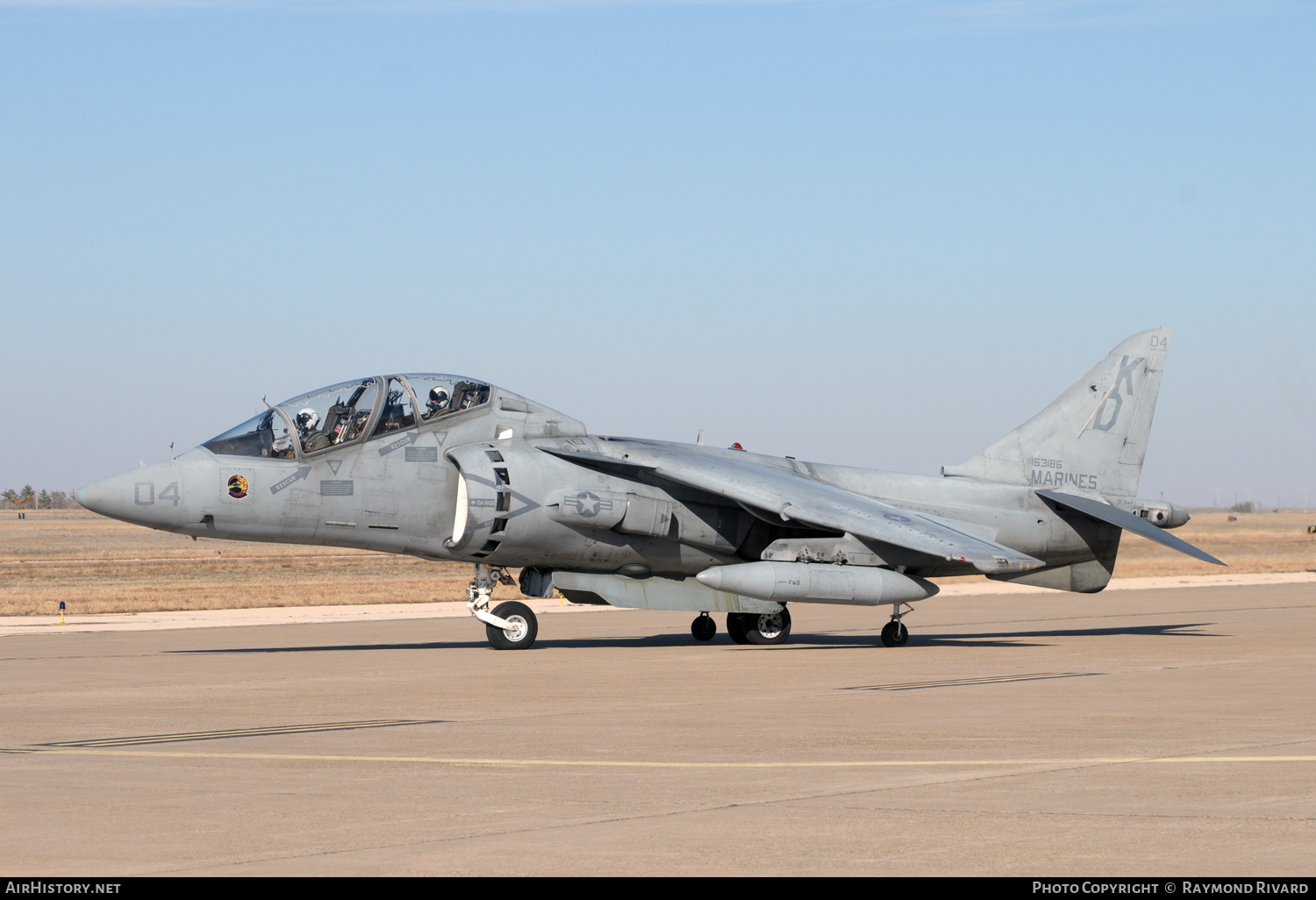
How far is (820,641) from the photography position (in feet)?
78.5

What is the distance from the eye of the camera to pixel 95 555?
69875mm

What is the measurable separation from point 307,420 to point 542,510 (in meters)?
3.42

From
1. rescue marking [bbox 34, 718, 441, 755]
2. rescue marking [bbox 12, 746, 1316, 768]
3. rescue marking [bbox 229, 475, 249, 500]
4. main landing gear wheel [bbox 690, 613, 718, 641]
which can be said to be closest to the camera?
rescue marking [bbox 12, 746, 1316, 768]

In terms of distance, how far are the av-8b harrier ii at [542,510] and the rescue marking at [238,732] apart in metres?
7.36

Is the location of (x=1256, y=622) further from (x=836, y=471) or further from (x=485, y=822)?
(x=485, y=822)

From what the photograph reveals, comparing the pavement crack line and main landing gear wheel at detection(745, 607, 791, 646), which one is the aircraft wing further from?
the pavement crack line

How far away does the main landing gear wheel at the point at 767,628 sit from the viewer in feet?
74.7

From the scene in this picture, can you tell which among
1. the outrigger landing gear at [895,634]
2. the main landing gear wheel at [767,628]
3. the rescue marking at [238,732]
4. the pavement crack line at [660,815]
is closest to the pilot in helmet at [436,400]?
the main landing gear wheel at [767,628]

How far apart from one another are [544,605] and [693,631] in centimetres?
1405

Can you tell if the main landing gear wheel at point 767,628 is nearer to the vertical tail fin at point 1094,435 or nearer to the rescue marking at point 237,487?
the vertical tail fin at point 1094,435

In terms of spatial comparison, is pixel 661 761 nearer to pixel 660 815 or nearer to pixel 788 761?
pixel 788 761

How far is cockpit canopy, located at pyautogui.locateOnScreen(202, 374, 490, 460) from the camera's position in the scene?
20.0m

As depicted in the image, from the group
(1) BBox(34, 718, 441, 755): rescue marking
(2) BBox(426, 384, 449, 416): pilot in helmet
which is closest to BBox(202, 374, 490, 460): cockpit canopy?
(2) BBox(426, 384, 449, 416): pilot in helmet
